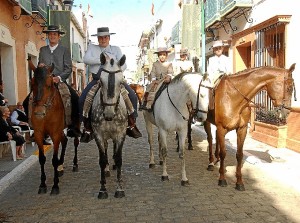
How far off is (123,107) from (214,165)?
2.92 meters

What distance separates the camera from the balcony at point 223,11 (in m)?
11.4

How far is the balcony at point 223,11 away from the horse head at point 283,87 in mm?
6917

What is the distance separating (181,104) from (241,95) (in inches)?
41.7

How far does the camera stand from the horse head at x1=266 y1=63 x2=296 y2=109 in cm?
515

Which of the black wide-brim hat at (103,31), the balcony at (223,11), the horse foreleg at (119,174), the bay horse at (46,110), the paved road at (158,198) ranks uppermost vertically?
the balcony at (223,11)

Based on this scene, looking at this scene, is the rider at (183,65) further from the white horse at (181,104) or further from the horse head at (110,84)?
the horse head at (110,84)

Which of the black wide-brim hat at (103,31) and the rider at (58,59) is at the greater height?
the black wide-brim hat at (103,31)

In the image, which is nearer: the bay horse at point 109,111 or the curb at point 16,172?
the bay horse at point 109,111

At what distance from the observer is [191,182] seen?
5.95 meters

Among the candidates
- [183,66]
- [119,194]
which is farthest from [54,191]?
[183,66]

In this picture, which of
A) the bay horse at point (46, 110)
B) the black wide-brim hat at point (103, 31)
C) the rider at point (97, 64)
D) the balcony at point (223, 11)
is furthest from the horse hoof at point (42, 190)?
the balcony at point (223, 11)

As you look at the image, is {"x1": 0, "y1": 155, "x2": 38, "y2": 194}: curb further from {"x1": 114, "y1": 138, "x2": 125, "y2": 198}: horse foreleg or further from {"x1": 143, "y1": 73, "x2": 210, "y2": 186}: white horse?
{"x1": 143, "y1": 73, "x2": 210, "y2": 186}: white horse

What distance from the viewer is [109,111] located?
15.3ft

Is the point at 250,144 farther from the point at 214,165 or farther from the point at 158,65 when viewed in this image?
the point at 158,65
